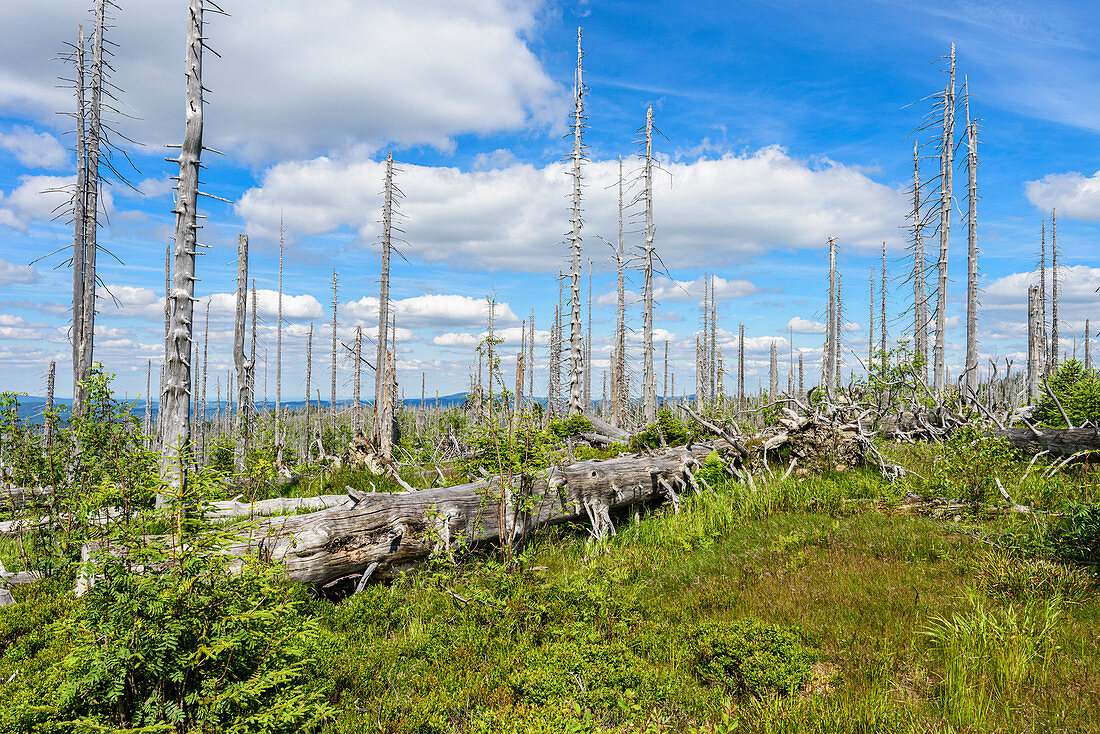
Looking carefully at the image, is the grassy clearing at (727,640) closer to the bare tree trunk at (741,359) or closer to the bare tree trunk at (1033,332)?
the bare tree trunk at (1033,332)

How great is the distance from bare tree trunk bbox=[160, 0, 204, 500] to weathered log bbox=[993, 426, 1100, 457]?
13131 mm

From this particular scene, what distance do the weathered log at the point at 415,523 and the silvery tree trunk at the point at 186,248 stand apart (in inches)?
113

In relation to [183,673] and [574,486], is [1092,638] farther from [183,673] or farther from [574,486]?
[183,673]

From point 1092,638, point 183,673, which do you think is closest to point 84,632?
point 183,673

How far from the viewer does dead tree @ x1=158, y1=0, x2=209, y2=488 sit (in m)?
8.05

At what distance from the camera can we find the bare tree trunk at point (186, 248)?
805 cm

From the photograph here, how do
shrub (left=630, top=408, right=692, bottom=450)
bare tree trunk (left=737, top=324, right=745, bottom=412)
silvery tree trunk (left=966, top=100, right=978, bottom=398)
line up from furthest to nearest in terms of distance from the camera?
bare tree trunk (left=737, top=324, right=745, bottom=412) < silvery tree trunk (left=966, top=100, right=978, bottom=398) < shrub (left=630, top=408, right=692, bottom=450)

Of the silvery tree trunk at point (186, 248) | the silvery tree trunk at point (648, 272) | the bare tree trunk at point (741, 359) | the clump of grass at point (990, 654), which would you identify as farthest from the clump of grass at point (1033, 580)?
the bare tree trunk at point (741, 359)

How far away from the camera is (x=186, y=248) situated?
8.13m

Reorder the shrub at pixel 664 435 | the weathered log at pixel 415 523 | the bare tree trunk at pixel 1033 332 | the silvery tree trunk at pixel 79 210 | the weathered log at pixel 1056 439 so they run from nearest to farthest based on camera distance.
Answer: the weathered log at pixel 415 523 < the weathered log at pixel 1056 439 < the shrub at pixel 664 435 < the silvery tree trunk at pixel 79 210 < the bare tree trunk at pixel 1033 332

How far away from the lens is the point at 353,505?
6.63 m

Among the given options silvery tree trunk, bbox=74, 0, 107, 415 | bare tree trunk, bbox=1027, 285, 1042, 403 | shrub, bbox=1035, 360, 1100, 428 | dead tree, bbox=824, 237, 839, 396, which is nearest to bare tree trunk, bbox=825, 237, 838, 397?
dead tree, bbox=824, 237, 839, 396

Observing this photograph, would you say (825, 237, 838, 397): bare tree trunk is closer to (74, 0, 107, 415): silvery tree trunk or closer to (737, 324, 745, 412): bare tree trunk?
(737, 324, 745, 412): bare tree trunk

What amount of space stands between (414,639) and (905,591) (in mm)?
4811
